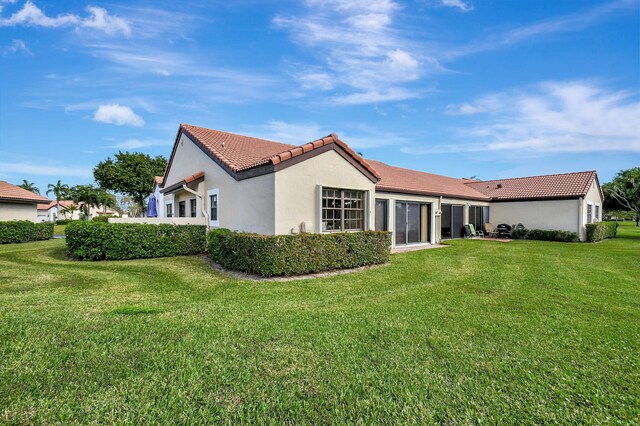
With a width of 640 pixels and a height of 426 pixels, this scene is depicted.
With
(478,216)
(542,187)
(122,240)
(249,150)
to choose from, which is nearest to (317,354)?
(122,240)

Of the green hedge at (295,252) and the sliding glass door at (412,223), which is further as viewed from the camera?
the sliding glass door at (412,223)

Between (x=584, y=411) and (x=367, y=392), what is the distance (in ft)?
6.64

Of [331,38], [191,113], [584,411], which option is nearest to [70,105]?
[191,113]

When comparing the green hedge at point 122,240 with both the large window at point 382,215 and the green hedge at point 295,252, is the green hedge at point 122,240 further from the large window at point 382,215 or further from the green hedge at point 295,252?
the large window at point 382,215

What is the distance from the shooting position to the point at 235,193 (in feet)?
40.6

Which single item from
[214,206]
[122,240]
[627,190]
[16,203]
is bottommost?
[122,240]

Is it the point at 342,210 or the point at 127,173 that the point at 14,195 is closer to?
the point at 127,173

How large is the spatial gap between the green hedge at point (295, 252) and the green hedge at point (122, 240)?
261cm

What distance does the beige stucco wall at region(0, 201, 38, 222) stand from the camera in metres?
20.6

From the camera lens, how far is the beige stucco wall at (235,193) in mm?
10430

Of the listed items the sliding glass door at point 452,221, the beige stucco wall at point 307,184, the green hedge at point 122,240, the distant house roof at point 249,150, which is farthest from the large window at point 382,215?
the green hedge at point 122,240

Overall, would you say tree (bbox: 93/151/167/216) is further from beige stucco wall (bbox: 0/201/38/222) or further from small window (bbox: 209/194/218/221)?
small window (bbox: 209/194/218/221)

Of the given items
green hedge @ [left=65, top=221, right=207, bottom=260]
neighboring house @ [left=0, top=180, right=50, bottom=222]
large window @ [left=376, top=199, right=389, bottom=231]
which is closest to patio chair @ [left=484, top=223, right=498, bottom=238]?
large window @ [left=376, top=199, right=389, bottom=231]

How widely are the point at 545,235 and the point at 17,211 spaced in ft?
122
